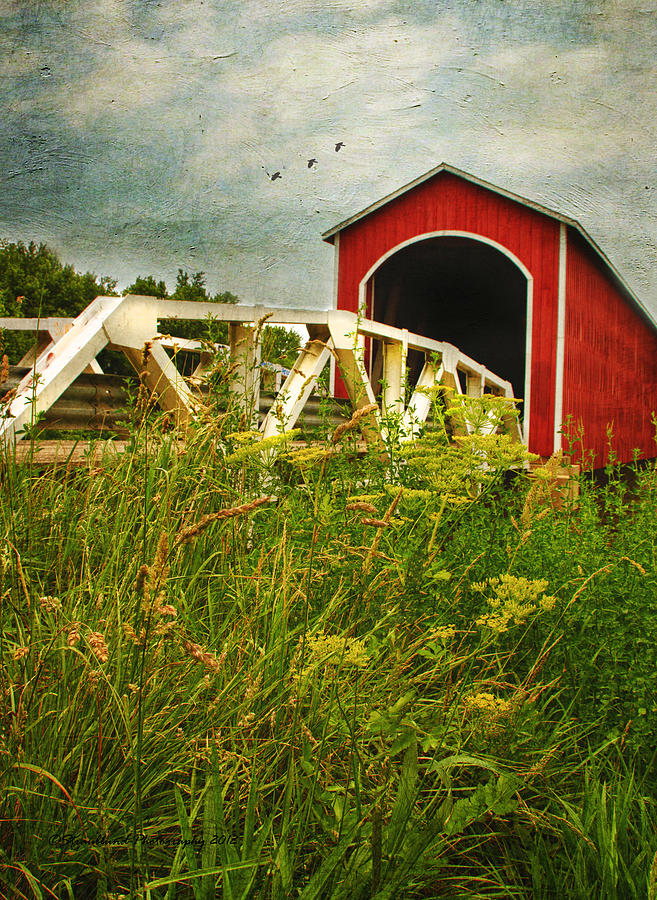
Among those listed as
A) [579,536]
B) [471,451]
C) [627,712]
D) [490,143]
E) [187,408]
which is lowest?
[627,712]

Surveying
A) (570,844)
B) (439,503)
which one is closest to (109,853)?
(570,844)

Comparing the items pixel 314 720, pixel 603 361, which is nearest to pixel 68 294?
pixel 603 361

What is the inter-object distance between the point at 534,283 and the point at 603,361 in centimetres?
229

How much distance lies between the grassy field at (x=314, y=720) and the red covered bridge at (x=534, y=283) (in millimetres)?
6988

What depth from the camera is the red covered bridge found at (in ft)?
30.2

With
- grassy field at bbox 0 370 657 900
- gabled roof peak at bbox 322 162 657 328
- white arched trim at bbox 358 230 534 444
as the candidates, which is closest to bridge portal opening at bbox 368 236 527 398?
white arched trim at bbox 358 230 534 444

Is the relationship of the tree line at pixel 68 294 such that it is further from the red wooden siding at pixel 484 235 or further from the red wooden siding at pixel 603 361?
the red wooden siding at pixel 603 361

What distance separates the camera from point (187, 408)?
296 cm

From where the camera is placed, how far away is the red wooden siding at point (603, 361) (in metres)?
9.48

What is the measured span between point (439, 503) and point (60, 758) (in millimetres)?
1228

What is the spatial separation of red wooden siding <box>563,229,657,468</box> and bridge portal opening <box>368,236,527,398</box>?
1317 mm

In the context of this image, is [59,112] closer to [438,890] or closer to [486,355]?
[438,890]

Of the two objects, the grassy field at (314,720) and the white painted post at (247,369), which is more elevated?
the white painted post at (247,369)

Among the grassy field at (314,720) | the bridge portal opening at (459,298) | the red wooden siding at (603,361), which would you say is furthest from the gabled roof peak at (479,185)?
the grassy field at (314,720)
